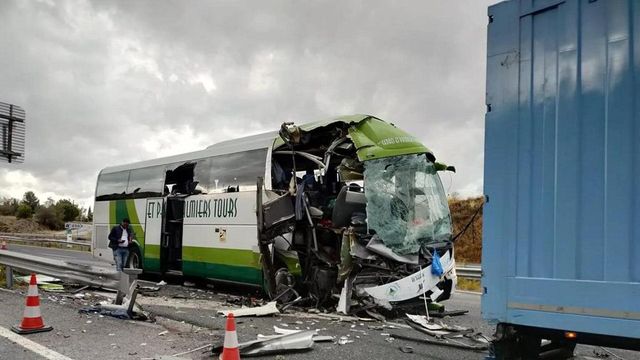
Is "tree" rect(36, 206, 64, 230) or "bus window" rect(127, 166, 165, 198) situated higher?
"bus window" rect(127, 166, 165, 198)

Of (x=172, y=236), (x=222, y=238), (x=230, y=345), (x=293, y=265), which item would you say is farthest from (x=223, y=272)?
(x=230, y=345)

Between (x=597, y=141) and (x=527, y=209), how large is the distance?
60 cm

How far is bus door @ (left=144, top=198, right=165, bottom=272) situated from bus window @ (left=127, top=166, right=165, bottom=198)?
0.84ft

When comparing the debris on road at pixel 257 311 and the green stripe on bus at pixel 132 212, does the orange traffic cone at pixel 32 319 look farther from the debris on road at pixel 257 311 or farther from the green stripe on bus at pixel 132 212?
the green stripe on bus at pixel 132 212

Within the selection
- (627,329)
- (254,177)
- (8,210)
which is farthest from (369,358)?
(8,210)

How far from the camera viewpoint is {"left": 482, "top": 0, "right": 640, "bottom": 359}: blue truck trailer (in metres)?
2.96

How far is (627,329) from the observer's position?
287 centimetres

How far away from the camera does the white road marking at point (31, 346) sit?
16.7 ft

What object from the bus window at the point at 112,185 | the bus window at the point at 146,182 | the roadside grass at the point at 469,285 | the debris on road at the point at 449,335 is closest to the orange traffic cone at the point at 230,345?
the debris on road at the point at 449,335

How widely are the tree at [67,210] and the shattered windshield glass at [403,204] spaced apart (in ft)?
235

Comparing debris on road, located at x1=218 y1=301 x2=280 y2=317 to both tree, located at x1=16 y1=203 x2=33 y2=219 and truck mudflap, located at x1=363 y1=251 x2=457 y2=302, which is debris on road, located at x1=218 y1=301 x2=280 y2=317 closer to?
truck mudflap, located at x1=363 y1=251 x2=457 y2=302

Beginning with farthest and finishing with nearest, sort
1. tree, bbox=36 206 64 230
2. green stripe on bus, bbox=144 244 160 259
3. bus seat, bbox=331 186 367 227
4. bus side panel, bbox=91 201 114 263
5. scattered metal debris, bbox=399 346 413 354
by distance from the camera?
1. tree, bbox=36 206 64 230
2. bus side panel, bbox=91 201 114 263
3. green stripe on bus, bbox=144 244 160 259
4. bus seat, bbox=331 186 367 227
5. scattered metal debris, bbox=399 346 413 354

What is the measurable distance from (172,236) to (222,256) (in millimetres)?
2408

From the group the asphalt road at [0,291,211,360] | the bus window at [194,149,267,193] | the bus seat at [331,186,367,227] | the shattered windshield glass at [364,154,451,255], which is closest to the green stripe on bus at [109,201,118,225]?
the bus window at [194,149,267,193]
